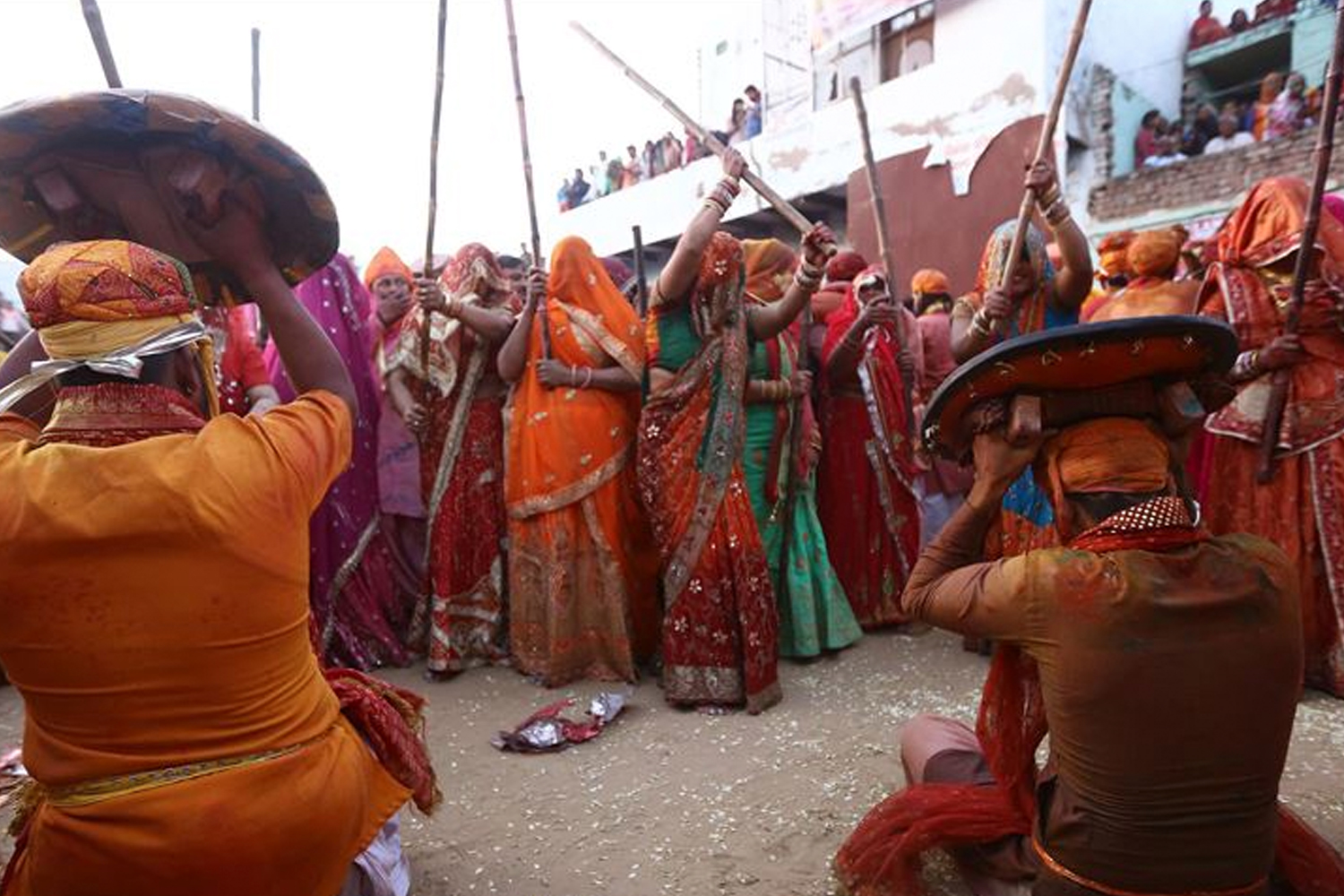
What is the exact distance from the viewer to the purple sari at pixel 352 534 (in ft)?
15.3

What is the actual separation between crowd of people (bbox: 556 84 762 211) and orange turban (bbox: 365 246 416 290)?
12337 mm

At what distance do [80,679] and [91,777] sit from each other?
0.64ft

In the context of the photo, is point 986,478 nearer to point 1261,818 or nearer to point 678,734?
→ point 1261,818

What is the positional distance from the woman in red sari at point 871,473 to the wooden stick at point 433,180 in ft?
7.70

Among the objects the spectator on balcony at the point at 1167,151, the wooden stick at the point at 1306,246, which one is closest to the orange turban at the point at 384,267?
the wooden stick at the point at 1306,246

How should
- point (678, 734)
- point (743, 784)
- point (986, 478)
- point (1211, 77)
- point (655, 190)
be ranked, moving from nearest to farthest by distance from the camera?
point (986, 478)
point (743, 784)
point (678, 734)
point (1211, 77)
point (655, 190)

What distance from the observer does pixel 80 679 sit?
152 cm

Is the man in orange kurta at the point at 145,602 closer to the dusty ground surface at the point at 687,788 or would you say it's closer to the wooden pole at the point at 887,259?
the dusty ground surface at the point at 687,788

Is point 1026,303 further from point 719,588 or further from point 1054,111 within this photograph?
point 719,588

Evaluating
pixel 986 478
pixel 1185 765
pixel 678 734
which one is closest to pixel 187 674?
pixel 986 478

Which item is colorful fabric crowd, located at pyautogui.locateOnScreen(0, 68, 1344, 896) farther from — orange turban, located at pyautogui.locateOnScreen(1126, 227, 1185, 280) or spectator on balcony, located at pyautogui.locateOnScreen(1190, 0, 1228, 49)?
spectator on balcony, located at pyautogui.locateOnScreen(1190, 0, 1228, 49)

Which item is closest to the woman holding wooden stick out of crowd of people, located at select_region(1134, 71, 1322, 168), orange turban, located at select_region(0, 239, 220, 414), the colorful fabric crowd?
the colorful fabric crowd

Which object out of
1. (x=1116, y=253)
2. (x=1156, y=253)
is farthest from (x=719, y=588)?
(x=1116, y=253)

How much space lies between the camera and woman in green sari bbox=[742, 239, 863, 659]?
14.6 ft
